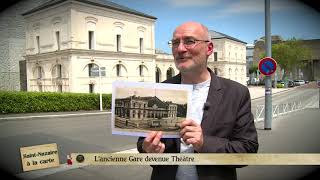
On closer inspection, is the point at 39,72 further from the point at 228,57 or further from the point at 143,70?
the point at 228,57

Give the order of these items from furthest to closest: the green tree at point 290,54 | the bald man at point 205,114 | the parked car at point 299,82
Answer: the parked car at point 299,82
the green tree at point 290,54
the bald man at point 205,114

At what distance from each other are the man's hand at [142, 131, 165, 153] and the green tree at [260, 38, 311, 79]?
807mm

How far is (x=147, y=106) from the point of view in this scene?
1.16 metres

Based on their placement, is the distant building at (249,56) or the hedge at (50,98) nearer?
the distant building at (249,56)

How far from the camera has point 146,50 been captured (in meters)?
1.75

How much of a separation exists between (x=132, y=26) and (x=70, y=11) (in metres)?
0.30

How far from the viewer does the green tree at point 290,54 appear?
5.33ft

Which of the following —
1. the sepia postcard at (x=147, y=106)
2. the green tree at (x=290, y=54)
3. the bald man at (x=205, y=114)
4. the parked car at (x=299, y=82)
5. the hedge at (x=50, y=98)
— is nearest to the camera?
the sepia postcard at (x=147, y=106)

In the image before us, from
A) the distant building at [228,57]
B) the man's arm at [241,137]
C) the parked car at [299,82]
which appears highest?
the distant building at [228,57]

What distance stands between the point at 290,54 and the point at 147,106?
99cm

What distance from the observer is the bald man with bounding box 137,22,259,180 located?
1.25m

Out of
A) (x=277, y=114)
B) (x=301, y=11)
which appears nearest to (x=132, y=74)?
(x=301, y=11)

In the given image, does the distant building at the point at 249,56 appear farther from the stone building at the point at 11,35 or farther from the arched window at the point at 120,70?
the stone building at the point at 11,35

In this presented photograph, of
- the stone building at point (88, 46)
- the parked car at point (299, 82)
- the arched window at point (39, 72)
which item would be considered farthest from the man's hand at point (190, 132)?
the arched window at point (39, 72)
